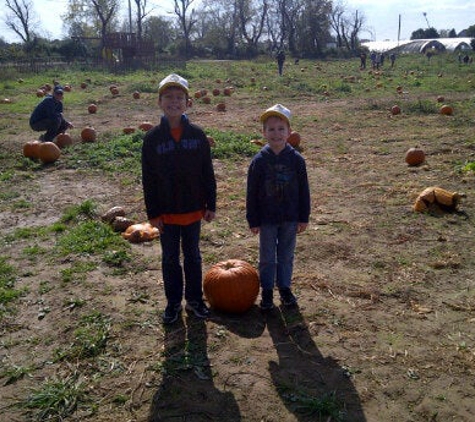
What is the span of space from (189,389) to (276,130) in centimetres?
209

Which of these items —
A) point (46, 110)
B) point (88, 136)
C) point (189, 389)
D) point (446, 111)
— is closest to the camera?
point (189, 389)

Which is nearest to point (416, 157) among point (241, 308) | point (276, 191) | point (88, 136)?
point (276, 191)

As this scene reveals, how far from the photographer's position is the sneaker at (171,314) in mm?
4195

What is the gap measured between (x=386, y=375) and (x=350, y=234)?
9.26 ft

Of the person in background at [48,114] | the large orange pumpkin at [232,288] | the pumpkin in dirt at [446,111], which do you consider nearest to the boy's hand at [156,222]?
the large orange pumpkin at [232,288]

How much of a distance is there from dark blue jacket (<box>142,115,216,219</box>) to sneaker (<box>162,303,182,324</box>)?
846mm

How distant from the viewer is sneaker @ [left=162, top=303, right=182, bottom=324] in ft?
13.8

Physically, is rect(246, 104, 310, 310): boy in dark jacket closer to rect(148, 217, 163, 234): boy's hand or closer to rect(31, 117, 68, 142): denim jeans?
rect(148, 217, 163, 234): boy's hand

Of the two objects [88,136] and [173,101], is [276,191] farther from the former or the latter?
[88,136]

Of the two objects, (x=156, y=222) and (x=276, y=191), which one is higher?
(x=276, y=191)

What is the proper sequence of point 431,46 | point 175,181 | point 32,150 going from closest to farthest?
point 175,181 < point 32,150 < point 431,46

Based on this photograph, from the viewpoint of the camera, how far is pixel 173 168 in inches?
153

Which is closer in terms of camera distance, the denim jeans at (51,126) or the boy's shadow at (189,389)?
the boy's shadow at (189,389)

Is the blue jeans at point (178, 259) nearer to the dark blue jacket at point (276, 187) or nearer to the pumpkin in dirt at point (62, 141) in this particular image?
the dark blue jacket at point (276, 187)
